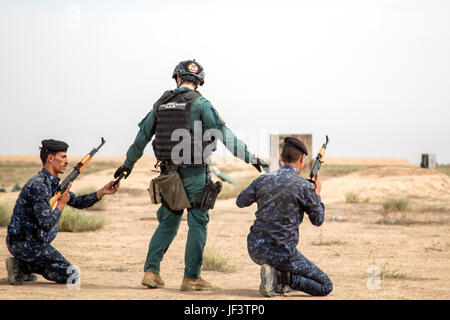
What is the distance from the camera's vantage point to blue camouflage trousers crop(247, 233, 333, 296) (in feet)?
21.2

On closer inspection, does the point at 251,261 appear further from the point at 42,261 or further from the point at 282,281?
the point at 42,261

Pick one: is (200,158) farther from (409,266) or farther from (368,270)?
(409,266)

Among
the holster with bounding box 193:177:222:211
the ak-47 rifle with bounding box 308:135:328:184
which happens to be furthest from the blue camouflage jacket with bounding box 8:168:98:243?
the ak-47 rifle with bounding box 308:135:328:184

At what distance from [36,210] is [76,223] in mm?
7033

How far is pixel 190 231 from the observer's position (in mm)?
6977

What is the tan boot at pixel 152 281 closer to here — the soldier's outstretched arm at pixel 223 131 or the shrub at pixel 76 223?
the soldier's outstretched arm at pixel 223 131

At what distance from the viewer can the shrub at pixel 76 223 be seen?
13664 mm

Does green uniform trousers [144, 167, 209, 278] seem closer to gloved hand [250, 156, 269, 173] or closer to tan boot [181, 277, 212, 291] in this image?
tan boot [181, 277, 212, 291]

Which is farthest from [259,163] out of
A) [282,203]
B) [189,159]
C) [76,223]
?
[76,223]

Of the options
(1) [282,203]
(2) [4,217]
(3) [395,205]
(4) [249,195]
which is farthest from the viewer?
(3) [395,205]

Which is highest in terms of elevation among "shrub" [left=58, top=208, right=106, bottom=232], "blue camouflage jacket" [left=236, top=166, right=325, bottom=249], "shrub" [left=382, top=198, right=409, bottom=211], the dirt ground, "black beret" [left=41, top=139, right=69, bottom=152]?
"black beret" [left=41, top=139, right=69, bottom=152]

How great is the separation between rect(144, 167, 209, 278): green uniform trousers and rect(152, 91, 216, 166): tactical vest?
149 millimetres

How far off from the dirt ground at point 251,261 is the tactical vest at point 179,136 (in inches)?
52.9
